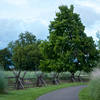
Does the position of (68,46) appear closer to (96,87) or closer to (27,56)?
(96,87)

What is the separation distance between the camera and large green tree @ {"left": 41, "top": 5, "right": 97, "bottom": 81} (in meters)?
34.0

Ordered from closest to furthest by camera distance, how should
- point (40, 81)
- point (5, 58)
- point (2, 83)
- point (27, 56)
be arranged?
point (2, 83), point (40, 81), point (27, 56), point (5, 58)

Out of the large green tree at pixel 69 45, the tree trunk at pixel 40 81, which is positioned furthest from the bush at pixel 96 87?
the large green tree at pixel 69 45

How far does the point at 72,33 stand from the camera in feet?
114

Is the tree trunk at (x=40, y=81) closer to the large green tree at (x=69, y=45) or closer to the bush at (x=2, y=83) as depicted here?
the large green tree at (x=69, y=45)

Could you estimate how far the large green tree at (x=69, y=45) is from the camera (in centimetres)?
3397

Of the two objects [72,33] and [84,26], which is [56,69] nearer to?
[72,33]

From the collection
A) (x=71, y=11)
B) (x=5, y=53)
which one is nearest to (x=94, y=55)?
(x=71, y=11)

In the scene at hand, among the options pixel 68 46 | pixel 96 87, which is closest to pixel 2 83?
pixel 96 87

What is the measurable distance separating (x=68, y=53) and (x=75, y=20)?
588 centimetres

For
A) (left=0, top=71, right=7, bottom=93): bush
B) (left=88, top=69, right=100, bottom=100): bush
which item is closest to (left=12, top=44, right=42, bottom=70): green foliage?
(left=0, top=71, right=7, bottom=93): bush

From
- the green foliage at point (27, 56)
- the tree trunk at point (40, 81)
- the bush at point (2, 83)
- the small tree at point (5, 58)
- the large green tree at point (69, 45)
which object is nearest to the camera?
the bush at point (2, 83)

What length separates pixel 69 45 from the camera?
35.1 m

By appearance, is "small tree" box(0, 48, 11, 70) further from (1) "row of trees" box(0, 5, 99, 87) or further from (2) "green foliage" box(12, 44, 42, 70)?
(1) "row of trees" box(0, 5, 99, 87)
